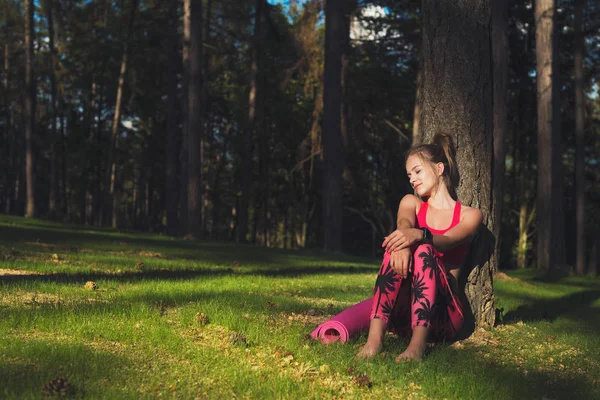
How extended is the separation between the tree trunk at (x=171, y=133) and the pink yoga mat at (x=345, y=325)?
21807 millimetres

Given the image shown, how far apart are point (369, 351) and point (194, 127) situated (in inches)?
693

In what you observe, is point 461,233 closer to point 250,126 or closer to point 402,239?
point 402,239

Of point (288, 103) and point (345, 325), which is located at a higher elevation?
point (288, 103)

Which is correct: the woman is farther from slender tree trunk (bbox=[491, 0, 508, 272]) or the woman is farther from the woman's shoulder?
slender tree trunk (bbox=[491, 0, 508, 272])

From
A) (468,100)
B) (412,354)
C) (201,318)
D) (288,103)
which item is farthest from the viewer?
(288,103)

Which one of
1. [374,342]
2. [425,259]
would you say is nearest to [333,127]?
[425,259]

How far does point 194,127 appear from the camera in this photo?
21.8 m

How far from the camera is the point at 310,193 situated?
40500 mm

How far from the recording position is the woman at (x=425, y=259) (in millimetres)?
5023

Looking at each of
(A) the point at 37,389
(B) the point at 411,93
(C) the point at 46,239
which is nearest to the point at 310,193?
(B) the point at 411,93

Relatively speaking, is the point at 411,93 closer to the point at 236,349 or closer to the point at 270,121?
the point at 270,121

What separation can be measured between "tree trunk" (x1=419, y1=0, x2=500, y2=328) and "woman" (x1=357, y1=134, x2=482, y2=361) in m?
0.51

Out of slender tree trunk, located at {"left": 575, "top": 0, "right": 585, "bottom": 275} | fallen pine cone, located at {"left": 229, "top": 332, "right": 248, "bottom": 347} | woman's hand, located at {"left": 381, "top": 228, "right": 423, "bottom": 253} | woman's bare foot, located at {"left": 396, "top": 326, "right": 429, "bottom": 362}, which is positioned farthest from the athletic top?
slender tree trunk, located at {"left": 575, "top": 0, "right": 585, "bottom": 275}

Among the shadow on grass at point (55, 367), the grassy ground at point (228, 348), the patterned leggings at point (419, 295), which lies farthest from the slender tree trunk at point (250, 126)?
the shadow on grass at point (55, 367)
